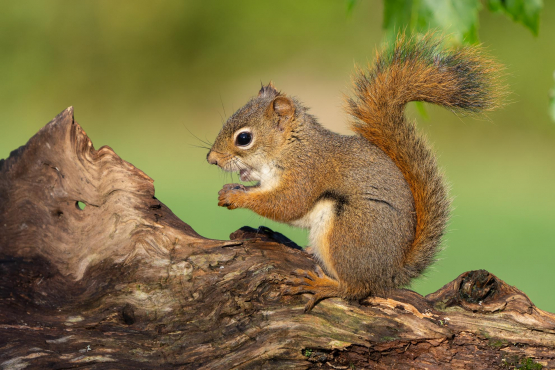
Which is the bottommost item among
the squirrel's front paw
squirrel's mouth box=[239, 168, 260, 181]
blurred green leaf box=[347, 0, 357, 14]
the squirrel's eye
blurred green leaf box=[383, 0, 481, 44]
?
the squirrel's front paw

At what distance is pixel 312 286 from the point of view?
1.46 m

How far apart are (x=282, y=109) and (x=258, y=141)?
13 centimetres

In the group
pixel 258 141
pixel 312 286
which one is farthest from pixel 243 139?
pixel 312 286

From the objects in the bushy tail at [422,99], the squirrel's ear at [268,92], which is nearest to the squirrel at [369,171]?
the bushy tail at [422,99]

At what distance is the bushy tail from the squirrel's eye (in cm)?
36

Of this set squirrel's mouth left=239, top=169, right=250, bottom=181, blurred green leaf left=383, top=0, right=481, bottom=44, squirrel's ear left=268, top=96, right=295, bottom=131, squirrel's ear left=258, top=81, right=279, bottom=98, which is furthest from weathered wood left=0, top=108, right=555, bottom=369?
blurred green leaf left=383, top=0, right=481, bottom=44

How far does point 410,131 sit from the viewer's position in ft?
5.18

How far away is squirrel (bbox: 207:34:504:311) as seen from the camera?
4.83 ft

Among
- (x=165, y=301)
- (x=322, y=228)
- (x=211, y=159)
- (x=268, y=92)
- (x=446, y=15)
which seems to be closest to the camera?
(x=446, y=15)

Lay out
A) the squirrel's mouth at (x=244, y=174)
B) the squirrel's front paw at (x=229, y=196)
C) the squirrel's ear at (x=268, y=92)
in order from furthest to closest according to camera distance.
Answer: the squirrel's ear at (x=268, y=92)
the squirrel's mouth at (x=244, y=174)
the squirrel's front paw at (x=229, y=196)

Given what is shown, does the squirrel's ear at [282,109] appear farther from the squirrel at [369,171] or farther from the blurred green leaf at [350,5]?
the blurred green leaf at [350,5]

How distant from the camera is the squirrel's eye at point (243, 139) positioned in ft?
5.46

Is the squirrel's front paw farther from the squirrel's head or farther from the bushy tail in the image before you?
the bushy tail

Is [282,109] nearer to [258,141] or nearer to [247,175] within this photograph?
[258,141]
